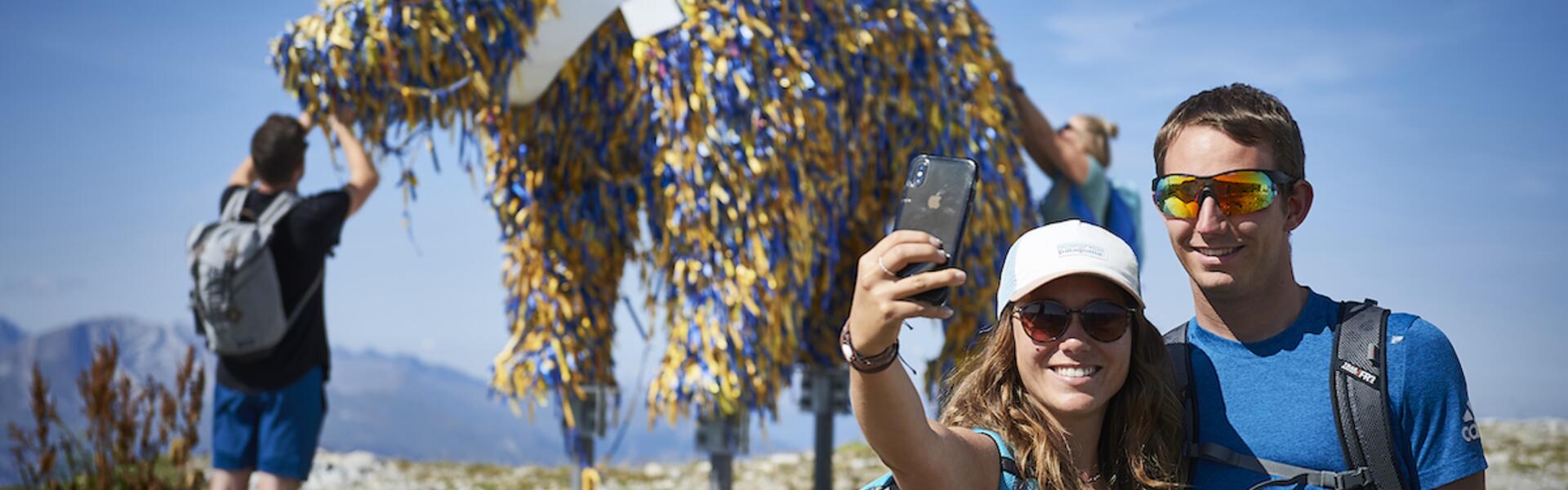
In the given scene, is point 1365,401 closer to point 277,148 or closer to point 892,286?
point 892,286

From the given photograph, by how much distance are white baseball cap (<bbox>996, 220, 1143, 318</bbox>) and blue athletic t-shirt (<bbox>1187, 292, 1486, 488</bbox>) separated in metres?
0.23

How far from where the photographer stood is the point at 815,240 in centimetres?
472

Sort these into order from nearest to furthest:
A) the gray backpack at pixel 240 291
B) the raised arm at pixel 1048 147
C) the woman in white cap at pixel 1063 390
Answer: the woman in white cap at pixel 1063 390 < the gray backpack at pixel 240 291 < the raised arm at pixel 1048 147

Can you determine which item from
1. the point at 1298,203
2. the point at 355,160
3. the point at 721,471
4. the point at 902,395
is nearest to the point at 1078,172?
the point at 721,471

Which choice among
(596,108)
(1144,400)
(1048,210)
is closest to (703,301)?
(596,108)

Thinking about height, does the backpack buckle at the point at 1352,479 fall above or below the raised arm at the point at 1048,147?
below

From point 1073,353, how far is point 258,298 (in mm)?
2845

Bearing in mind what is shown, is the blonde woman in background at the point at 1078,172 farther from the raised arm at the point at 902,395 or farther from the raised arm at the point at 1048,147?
the raised arm at the point at 902,395

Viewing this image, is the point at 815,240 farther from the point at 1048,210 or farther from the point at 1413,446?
the point at 1413,446

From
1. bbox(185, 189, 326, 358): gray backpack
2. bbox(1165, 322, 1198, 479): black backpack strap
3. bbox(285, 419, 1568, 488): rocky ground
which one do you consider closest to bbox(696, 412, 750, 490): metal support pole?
bbox(185, 189, 326, 358): gray backpack

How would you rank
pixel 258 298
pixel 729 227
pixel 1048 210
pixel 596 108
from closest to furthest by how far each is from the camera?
pixel 258 298
pixel 729 227
pixel 596 108
pixel 1048 210

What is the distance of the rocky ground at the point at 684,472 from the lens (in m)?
7.16

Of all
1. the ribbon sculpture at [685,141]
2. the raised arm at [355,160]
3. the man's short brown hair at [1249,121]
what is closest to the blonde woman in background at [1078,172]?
the ribbon sculpture at [685,141]

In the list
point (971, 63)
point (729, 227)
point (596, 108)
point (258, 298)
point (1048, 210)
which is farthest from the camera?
point (1048, 210)
